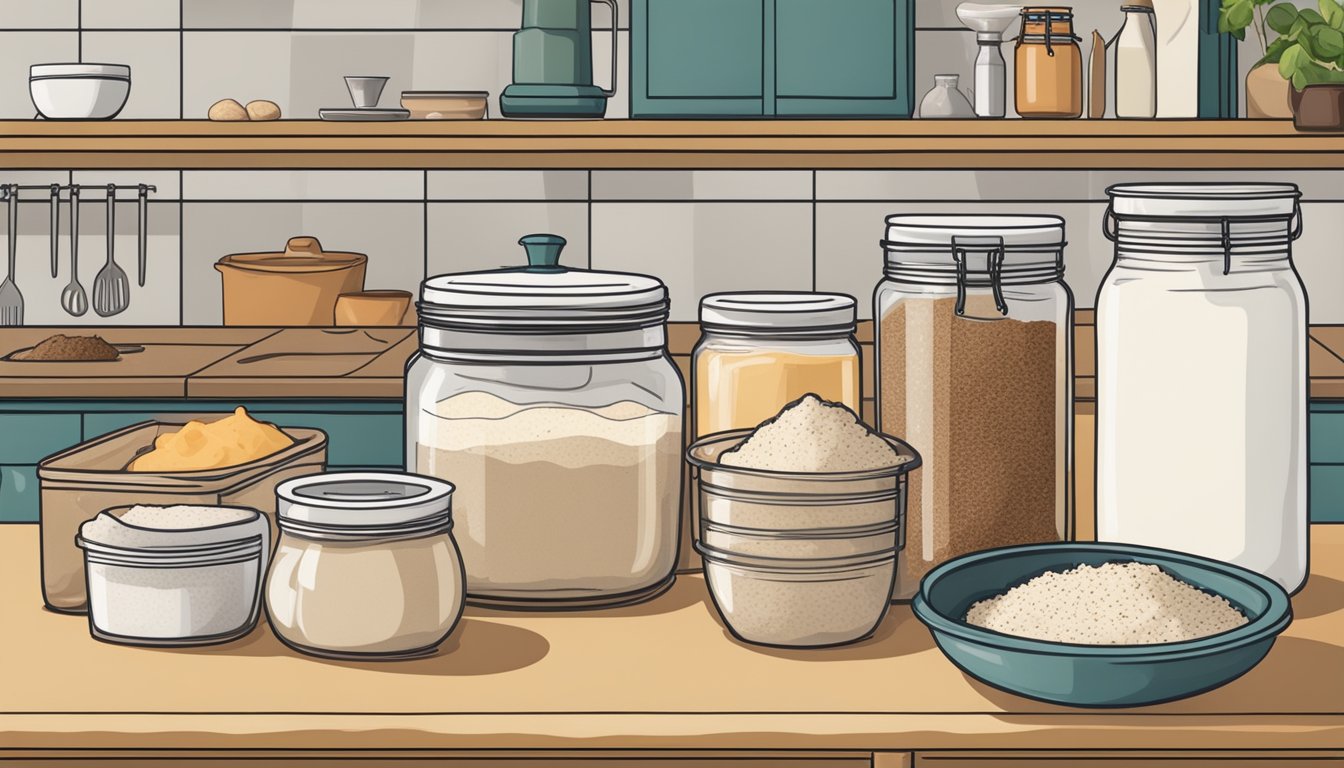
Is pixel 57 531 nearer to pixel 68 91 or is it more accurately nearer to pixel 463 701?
pixel 463 701

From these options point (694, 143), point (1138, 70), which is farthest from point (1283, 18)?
point (694, 143)

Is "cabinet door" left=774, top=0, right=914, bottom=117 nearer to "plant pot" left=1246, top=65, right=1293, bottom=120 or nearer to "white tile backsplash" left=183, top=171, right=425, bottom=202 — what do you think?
"plant pot" left=1246, top=65, right=1293, bottom=120

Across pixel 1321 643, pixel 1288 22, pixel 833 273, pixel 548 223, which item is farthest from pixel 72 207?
pixel 1321 643

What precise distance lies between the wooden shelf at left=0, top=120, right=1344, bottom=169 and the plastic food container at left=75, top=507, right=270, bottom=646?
60.7 inches

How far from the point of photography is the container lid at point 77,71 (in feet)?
8.26

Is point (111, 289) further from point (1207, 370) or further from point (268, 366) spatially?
point (1207, 370)

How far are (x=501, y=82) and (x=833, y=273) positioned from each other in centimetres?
86

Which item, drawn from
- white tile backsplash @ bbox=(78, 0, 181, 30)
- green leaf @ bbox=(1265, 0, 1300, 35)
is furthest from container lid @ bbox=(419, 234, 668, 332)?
white tile backsplash @ bbox=(78, 0, 181, 30)

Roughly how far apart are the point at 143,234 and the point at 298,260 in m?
0.46

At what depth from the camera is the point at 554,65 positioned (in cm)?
244

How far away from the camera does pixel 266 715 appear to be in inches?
33.4

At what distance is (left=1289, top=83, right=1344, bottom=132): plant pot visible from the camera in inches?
92.0
